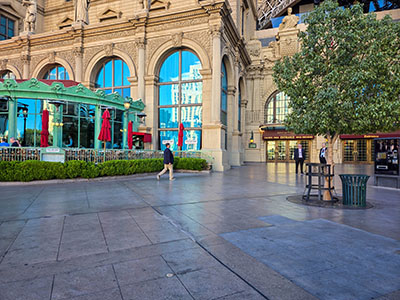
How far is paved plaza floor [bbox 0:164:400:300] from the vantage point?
9.09ft

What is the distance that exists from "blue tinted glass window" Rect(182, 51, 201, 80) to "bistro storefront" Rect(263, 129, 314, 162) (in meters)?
15.4

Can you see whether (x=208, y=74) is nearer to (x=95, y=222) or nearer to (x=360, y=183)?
(x=360, y=183)

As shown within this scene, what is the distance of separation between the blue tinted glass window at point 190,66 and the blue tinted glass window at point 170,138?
477 cm

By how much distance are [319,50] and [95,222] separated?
26.1 feet

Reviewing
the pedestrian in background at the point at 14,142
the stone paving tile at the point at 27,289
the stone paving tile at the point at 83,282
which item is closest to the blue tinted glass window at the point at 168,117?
the pedestrian in background at the point at 14,142

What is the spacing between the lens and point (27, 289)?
2.75m

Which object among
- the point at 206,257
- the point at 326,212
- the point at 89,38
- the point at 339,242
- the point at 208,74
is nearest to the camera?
the point at 206,257

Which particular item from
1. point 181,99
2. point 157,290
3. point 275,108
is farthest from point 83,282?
point 275,108

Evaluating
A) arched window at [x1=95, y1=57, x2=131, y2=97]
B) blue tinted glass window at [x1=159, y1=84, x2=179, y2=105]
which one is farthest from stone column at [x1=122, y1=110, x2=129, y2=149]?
arched window at [x1=95, y1=57, x2=131, y2=97]

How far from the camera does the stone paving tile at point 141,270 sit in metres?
2.98

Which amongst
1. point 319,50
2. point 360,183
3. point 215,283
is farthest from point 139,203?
point 319,50

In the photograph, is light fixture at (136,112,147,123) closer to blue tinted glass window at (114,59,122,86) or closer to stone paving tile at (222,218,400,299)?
blue tinted glass window at (114,59,122,86)

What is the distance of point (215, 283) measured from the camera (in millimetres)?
2879

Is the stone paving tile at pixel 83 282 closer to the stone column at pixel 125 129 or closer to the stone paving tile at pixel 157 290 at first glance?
the stone paving tile at pixel 157 290
